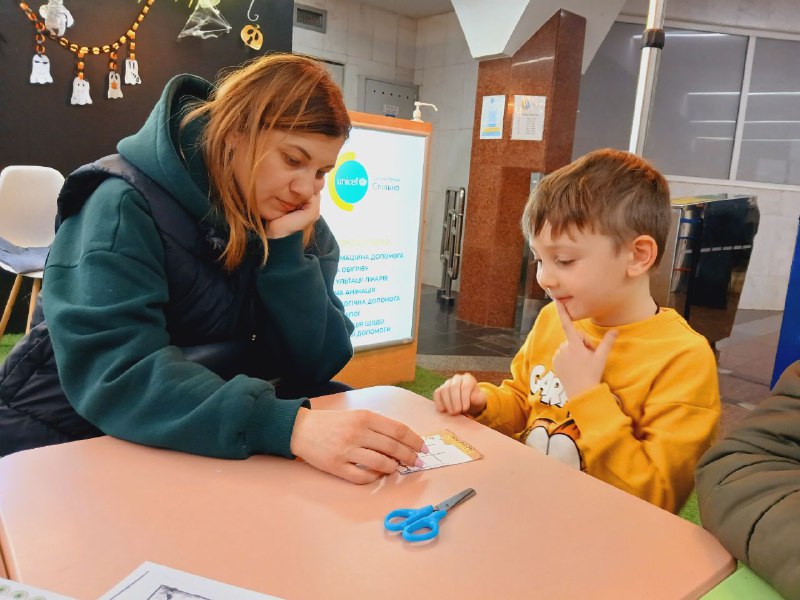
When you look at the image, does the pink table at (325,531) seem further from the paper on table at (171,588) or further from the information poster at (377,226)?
the information poster at (377,226)

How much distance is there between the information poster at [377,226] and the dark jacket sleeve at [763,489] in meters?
1.99

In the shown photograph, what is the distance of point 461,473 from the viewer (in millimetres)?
820

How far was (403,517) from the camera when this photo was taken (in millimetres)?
695

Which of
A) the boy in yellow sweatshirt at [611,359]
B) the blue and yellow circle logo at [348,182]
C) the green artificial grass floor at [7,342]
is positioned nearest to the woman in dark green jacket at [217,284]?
the boy in yellow sweatshirt at [611,359]

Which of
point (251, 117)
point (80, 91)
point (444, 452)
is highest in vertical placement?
A: point (80, 91)

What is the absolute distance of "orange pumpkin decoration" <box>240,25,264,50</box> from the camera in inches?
154

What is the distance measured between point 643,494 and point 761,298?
21.0 ft

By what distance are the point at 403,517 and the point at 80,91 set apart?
3.58m

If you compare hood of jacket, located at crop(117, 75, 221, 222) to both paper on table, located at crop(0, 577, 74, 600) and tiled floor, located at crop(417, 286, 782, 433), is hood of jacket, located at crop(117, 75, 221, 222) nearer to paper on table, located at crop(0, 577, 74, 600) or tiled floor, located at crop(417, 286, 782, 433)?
paper on table, located at crop(0, 577, 74, 600)

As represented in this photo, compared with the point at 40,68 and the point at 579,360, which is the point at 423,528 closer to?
the point at 579,360

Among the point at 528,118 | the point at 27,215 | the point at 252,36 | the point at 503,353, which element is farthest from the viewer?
the point at 528,118

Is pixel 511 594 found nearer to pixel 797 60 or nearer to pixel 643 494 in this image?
pixel 643 494


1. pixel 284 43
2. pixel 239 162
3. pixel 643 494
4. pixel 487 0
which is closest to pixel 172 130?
pixel 239 162

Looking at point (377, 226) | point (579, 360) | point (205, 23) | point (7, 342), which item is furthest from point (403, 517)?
point (205, 23)
